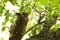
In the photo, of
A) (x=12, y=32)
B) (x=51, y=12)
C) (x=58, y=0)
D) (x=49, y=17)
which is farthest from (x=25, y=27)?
(x=58, y=0)

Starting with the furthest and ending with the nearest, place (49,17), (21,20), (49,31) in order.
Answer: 1. (21,20)
2. (49,31)
3. (49,17)

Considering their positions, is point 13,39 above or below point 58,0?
above

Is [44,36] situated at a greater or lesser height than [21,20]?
lesser

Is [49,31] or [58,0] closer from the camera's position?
[58,0]

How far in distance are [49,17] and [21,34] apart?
0.61m

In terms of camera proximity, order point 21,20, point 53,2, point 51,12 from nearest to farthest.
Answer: point 53,2 < point 51,12 < point 21,20

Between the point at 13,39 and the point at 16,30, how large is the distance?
0.38 ft

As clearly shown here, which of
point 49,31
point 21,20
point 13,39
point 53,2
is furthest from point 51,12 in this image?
point 13,39

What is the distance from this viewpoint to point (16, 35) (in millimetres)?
1900

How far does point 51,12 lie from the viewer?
4.22 feet

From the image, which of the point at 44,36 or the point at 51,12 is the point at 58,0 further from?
the point at 44,36

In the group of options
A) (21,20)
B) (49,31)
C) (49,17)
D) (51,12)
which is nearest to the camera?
(51,12)

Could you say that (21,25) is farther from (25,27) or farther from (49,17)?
(49,17)

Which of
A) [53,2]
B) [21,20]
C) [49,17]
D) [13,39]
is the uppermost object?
[21,20]
